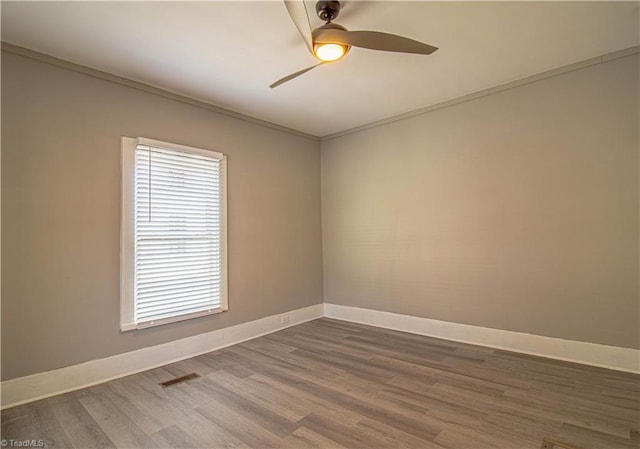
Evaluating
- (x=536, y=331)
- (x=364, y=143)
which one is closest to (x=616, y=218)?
(x=536, y=331)

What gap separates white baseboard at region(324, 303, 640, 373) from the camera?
3.03 meters

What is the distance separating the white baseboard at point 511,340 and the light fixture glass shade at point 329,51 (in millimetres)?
3321

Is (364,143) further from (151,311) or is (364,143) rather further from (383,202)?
(151,311)

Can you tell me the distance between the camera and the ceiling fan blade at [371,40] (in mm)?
2227

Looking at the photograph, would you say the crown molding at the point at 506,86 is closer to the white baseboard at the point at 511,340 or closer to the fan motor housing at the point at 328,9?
the fan motor housing at the point at 328,9

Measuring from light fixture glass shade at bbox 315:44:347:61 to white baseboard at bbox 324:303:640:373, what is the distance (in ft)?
10.9

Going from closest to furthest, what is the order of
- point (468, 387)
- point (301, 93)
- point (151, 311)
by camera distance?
point (468, 387) < point (151, 311) < point (301, 93)

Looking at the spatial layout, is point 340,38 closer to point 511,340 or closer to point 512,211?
point 512,211

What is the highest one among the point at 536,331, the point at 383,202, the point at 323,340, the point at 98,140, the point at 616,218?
the point at 98,140

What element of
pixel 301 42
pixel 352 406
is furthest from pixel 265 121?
pixel 352 406

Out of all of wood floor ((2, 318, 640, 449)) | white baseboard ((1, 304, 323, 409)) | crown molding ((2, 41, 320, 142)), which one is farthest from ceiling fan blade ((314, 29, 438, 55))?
white baseboard ((1, 304, 323, 409))

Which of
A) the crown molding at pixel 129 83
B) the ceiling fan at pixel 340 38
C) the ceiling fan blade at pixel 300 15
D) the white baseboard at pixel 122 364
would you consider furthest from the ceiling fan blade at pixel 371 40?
the white baseboard at pixel 122 364

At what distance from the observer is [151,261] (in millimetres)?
3365

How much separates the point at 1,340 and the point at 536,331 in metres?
4.91
